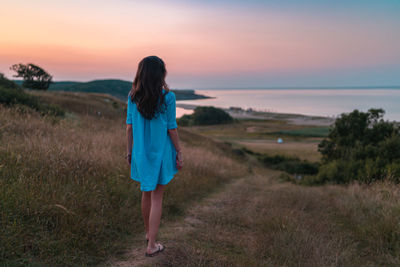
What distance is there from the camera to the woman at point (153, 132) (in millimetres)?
2977

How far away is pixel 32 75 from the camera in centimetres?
3794

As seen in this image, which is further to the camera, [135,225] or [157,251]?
[135,225]

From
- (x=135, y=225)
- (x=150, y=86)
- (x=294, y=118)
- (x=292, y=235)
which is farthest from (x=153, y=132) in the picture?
(x=294, y=118)

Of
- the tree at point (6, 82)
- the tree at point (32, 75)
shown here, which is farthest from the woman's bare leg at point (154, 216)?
the tree at point (32, 75)

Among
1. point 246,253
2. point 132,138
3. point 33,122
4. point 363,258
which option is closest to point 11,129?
point 33,122

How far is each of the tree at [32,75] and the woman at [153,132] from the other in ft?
140

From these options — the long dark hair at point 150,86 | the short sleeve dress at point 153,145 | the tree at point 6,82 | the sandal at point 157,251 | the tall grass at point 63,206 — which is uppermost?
the tree at point 6,82

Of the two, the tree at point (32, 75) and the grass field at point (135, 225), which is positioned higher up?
the tree at point (32, 75)

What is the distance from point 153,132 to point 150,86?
56 cm

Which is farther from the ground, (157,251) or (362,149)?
(362,149)

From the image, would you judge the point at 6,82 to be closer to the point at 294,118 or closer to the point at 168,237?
the point at 168,237

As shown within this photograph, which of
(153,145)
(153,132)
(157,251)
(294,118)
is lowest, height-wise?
(157,251)

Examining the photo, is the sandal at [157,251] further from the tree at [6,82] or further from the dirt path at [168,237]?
the tree at [6,82]

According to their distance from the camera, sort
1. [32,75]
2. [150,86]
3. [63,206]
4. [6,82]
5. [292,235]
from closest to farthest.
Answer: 1. [150,86]
2. [63,206]
3. [292,235]
4. [6,82]
5. [32,75]
